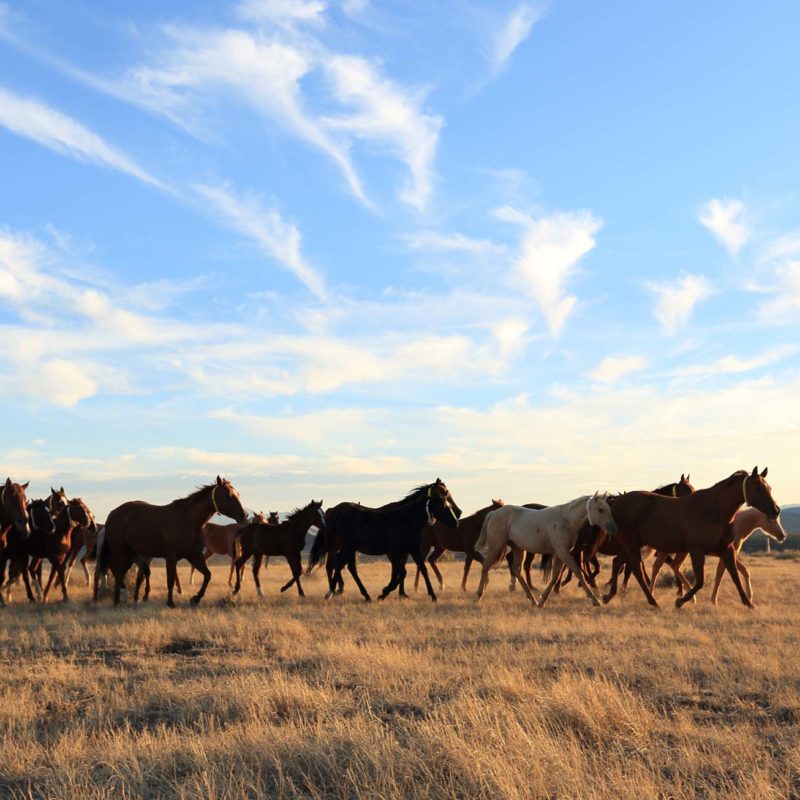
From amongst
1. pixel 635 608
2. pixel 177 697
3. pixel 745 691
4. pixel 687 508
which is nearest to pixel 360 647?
pixel 177 697

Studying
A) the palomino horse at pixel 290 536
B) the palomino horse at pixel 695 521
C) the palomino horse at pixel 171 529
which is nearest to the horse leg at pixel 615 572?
the palomino horse at pixel 695 521

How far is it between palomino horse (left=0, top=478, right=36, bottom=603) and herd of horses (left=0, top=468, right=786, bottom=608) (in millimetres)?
20

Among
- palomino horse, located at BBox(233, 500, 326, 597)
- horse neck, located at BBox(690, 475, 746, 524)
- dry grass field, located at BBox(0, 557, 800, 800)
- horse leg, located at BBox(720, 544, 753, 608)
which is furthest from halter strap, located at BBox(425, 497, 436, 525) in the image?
horse leg, located at BBox(720, 544, 753, 608)

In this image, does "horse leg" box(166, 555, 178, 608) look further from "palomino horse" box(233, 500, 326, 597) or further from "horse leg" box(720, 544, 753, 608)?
"horse leg" box(720, 544, 753, 608)

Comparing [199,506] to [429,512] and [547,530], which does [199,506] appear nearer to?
[429,512]

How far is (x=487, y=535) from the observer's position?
52.5 feet

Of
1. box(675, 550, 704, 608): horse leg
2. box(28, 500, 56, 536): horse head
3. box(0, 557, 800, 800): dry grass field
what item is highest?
box(28, 500, 56, 536): horse head

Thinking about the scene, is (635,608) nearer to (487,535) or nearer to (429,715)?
(487,535)

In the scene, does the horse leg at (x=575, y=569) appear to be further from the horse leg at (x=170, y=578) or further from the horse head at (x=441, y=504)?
the horse leg at (x=170, y=578)

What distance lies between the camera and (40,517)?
16.0m

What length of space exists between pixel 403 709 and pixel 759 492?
9.31 meters

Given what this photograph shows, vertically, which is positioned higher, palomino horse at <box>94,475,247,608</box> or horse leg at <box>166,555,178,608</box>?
palomino horse at <box>94,475,247,608</box>

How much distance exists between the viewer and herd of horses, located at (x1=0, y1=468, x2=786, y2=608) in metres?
14.1

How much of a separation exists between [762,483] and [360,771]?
10.9m
